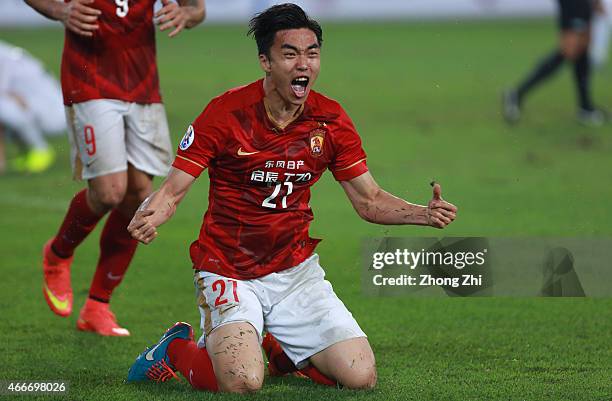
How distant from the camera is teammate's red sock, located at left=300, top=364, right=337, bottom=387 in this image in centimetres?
533

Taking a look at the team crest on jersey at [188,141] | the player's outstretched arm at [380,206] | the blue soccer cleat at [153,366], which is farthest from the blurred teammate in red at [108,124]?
the player's outstretched arm at [380,206]

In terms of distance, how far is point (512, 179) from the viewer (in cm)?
1161

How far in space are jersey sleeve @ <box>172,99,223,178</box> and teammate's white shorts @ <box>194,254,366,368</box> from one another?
1.61 ft

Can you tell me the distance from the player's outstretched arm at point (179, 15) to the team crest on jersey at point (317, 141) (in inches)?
47.4

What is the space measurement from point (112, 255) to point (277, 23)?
1901 mm

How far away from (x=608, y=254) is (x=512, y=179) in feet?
15.6

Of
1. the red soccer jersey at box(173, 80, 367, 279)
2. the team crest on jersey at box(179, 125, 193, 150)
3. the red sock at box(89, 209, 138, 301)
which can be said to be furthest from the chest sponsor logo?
the red sock at box(89, 209, 138, 301)

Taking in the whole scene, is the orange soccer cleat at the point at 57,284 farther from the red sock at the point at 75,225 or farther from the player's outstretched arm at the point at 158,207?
the player's outstretched arm at the point at 158,207

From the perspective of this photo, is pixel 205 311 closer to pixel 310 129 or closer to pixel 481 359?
pixel 310 129

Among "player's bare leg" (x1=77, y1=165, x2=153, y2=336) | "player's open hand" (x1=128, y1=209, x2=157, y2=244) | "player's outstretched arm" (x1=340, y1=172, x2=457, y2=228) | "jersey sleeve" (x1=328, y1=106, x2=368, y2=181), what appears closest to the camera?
"player's open hand" (x1=128, y1=209, x2=157, y2=244)

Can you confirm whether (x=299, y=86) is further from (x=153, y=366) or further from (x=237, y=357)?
(x=153, y=366)

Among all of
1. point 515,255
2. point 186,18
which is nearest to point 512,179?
point 515,255

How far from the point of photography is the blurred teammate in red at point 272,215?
5.26 m

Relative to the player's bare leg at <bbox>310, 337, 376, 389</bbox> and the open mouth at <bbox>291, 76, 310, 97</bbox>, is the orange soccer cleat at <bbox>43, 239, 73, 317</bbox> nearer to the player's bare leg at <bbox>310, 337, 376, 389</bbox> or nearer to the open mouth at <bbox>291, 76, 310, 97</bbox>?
the player's bare leg at <bbox>310, 337, 376, 389</bbox>
